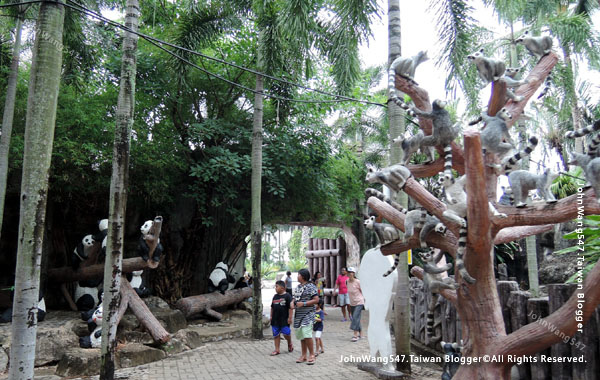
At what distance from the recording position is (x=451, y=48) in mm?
7203

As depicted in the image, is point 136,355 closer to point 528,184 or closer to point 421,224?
point 421,224

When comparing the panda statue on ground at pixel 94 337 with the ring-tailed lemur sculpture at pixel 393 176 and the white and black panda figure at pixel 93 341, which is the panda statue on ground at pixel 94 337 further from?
the ring-tailed lemur sculpture at pixel 393 176

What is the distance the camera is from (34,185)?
15.2 ft

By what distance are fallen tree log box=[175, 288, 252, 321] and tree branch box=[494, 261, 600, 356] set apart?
8.66 metres

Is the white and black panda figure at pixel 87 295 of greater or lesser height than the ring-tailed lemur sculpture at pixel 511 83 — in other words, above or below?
below

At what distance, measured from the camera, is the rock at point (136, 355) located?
23.1ft

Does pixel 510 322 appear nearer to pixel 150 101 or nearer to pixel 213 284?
pixel 213 284

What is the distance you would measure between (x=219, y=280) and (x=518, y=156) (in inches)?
392

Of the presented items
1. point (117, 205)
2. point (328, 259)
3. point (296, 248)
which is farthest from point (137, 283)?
point (296, 248)

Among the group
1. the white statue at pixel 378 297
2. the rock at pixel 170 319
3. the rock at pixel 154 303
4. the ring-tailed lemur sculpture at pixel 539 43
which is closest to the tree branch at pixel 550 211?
the ring-tailed lemur sculpture at pixel 539 43

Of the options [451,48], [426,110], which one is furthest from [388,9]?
[426,110]

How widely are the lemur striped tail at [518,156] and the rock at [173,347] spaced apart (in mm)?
6874

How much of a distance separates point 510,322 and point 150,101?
958 centimetres

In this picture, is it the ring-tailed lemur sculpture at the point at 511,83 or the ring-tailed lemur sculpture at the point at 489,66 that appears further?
the ring-tailed lemur sculpture at the point at 511,83
